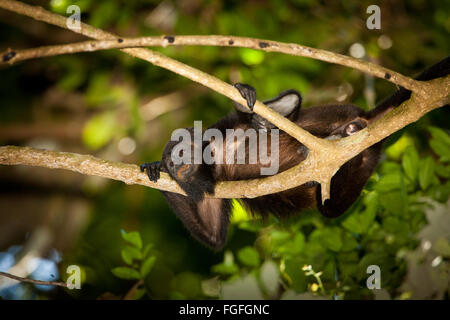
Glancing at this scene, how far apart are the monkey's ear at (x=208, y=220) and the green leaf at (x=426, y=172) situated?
1.41m

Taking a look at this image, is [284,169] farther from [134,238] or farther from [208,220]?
[134,238]

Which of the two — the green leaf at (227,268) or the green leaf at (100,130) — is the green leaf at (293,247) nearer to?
the green leaf at (227,268)

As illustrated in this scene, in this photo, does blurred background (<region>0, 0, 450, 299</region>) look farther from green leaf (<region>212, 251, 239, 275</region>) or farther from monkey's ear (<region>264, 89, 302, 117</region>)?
monkey's ear (<region>264, 89, 302, 117</region>)

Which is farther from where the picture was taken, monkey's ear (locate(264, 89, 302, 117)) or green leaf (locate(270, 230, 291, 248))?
monkey's ear (locate(264, 89, 302, 117))

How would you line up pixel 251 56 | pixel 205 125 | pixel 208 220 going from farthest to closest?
pixel 205 125 < pixel 251 56 < pixel 208 220

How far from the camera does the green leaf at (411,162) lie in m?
2.62

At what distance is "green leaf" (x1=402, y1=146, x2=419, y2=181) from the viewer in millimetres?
2625

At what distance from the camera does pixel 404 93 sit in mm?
2719

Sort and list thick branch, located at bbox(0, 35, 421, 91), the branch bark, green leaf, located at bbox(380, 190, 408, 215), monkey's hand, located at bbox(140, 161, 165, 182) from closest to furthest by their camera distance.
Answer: thick branch, located at bbox(0, 35, 421, 91) < the branch bark < monkey's hand, located at bbox(140, 161, 165, 182) < green leaf, located at bbox(380, 190, 408, 215)

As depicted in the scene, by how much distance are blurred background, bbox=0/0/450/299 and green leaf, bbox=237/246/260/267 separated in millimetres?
15

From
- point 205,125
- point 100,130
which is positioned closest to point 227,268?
point 100,130

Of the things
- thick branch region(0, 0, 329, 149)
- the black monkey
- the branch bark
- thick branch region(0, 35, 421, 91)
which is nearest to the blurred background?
the black monkey

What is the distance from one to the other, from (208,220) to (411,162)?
1.62 m

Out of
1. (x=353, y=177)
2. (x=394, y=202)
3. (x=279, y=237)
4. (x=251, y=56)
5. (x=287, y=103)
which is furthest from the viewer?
(x=251, y=56)
